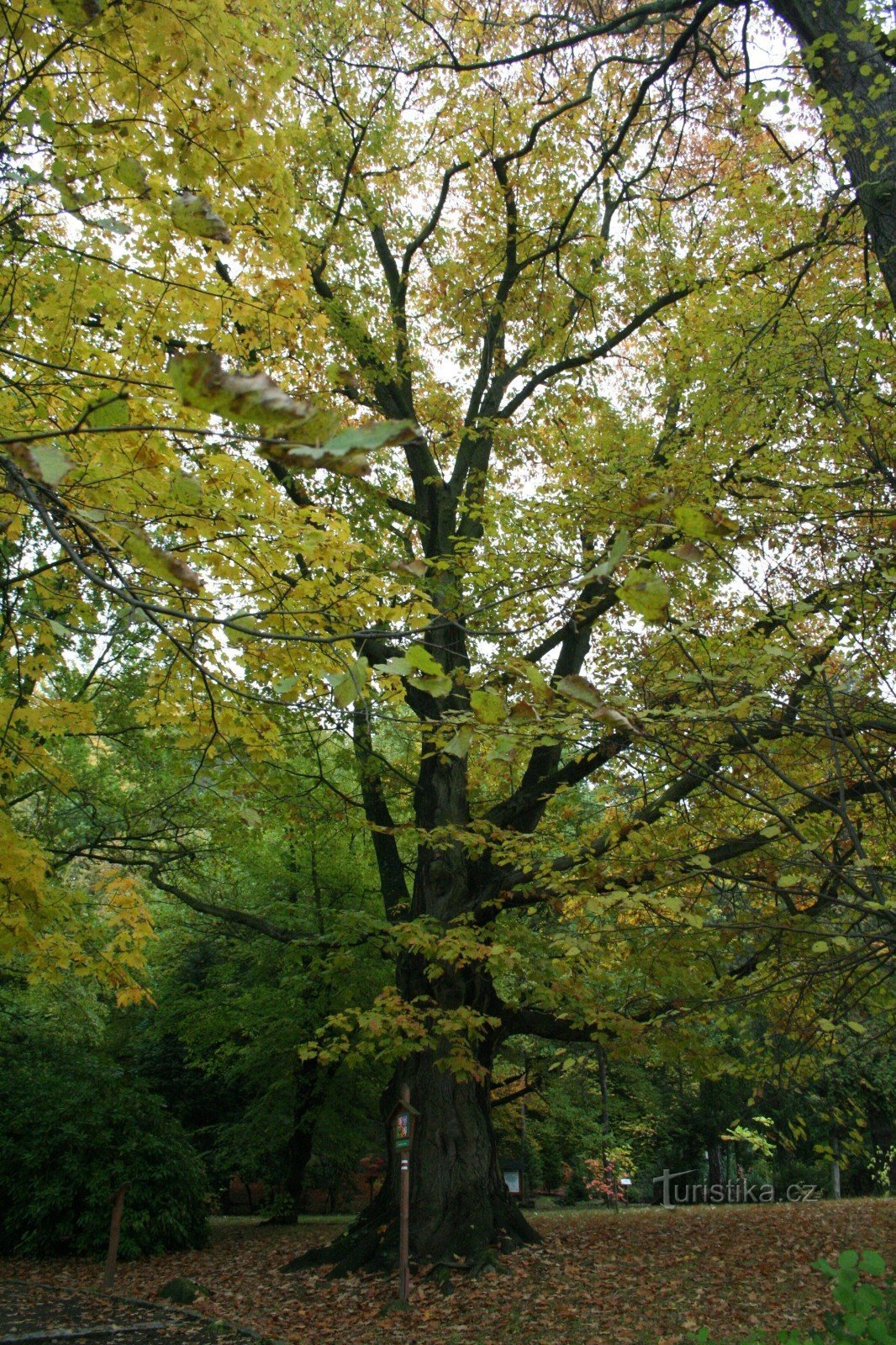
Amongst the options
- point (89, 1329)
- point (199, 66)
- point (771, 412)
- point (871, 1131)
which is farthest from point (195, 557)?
point (871, 1131)

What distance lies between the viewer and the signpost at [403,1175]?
702cm

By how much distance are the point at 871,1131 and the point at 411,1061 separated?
1965 centimetres

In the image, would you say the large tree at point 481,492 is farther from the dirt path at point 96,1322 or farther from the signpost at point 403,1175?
Answer: the dirt path at point 96,1322

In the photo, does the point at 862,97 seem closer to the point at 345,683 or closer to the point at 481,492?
the point at 345,683

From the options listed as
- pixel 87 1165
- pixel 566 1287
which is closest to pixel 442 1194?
pixel 566 1287

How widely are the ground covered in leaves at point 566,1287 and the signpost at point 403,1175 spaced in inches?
7.7

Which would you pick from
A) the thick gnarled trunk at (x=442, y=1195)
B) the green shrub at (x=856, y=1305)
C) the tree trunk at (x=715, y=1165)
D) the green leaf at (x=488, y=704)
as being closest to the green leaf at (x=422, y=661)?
the green leaf at (x=488, y=704)

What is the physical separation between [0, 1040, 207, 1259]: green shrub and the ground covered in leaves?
0.34 meters

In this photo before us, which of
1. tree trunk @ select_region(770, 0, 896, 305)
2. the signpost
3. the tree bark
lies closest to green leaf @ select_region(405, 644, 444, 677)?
tree trunk @ select_region(770, 0, 896, 305)

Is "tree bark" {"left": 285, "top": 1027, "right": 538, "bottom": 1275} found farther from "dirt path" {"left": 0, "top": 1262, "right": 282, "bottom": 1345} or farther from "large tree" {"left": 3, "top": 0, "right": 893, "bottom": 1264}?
"dirt path" {"left": 0, "top": 1262, "right": 282, "bottom": 1345}

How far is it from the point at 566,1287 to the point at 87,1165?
631 centimetres

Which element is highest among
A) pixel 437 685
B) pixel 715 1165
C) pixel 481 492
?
pixel 481 492

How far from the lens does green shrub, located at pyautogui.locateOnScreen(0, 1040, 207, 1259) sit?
10516mm

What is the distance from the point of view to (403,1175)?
7168mm
